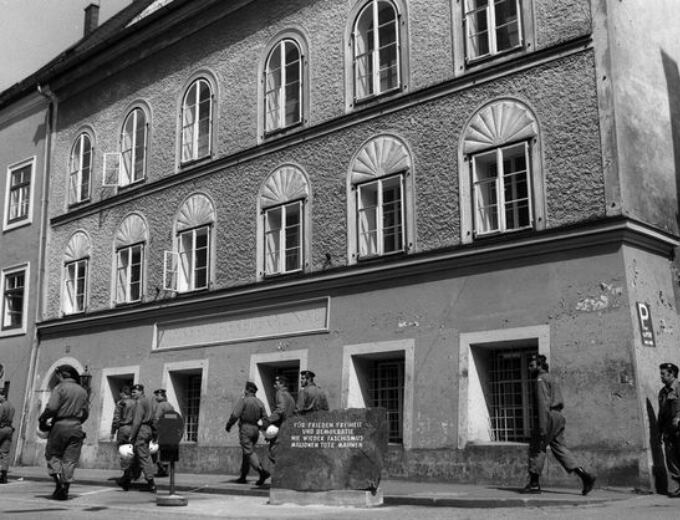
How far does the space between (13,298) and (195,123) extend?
9.87 m

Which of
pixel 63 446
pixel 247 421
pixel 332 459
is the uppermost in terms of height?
pixel 247 421

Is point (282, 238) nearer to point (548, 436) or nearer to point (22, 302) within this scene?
point (548, 436)

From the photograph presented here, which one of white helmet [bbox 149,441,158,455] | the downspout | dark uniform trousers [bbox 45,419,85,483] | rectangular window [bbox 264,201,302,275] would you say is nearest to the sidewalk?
white helmet [bbox 149,441,158,455]

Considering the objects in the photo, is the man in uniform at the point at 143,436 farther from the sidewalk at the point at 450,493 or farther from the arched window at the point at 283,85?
the arched window at the point at 283,85

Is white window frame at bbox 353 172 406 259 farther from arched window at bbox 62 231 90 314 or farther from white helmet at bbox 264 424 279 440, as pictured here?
arched window at bbox 62 231 90 314

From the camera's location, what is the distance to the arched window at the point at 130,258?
23.7 m

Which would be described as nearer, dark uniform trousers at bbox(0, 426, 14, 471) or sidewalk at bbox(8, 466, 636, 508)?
sidewalk at bbox(8, 466, 636, 508)

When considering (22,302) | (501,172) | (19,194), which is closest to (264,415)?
(501,172)

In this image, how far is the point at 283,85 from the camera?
20.6 metres

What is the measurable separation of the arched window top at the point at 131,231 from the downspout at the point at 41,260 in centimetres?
390

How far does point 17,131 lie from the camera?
2962cm

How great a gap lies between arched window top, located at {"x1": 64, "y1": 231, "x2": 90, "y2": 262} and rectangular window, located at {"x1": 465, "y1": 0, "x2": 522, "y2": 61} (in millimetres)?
13841

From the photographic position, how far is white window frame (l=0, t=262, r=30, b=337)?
27328 mm

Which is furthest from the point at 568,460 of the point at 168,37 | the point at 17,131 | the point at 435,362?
the point at 17,131
